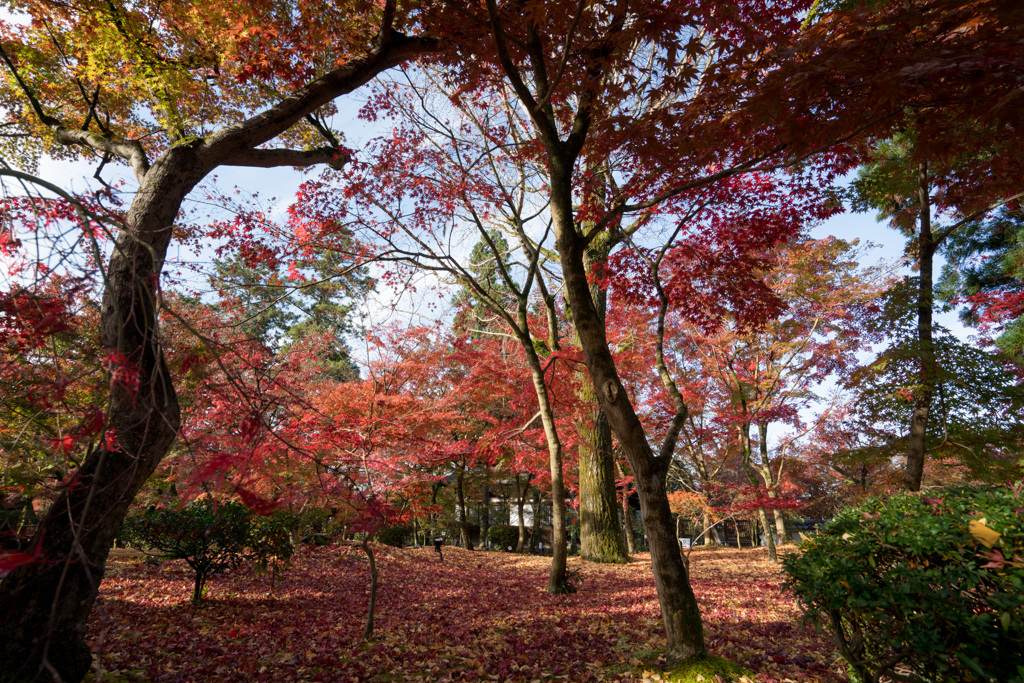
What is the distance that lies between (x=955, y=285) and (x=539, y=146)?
14.8m

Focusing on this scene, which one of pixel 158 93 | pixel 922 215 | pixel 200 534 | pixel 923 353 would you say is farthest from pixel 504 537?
pixel 158 93

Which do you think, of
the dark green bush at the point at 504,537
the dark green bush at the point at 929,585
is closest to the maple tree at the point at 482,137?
the dark green bush at the point at 929,585

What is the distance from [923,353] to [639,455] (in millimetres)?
6994

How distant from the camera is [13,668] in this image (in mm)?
3094

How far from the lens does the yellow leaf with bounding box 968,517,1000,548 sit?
222 centimetres

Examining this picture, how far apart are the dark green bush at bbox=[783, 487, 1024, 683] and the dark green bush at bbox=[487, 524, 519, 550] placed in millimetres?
16133

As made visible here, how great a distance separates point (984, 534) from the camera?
88.3 inches

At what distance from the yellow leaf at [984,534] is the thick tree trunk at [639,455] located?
5.52ft

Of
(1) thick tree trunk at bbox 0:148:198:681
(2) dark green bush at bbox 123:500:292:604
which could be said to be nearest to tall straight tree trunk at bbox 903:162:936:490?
(2) dark green bush at bbox 123:500:292:604

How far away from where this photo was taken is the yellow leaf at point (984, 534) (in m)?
2.22

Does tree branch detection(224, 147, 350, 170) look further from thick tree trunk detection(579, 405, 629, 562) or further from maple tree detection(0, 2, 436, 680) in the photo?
thick tree trunk detection(579, 405, 629, 562)

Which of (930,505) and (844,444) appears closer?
(930,505)

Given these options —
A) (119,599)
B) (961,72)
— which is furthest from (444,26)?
(119,599)

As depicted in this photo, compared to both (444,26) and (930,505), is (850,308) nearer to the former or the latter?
(930,505)
